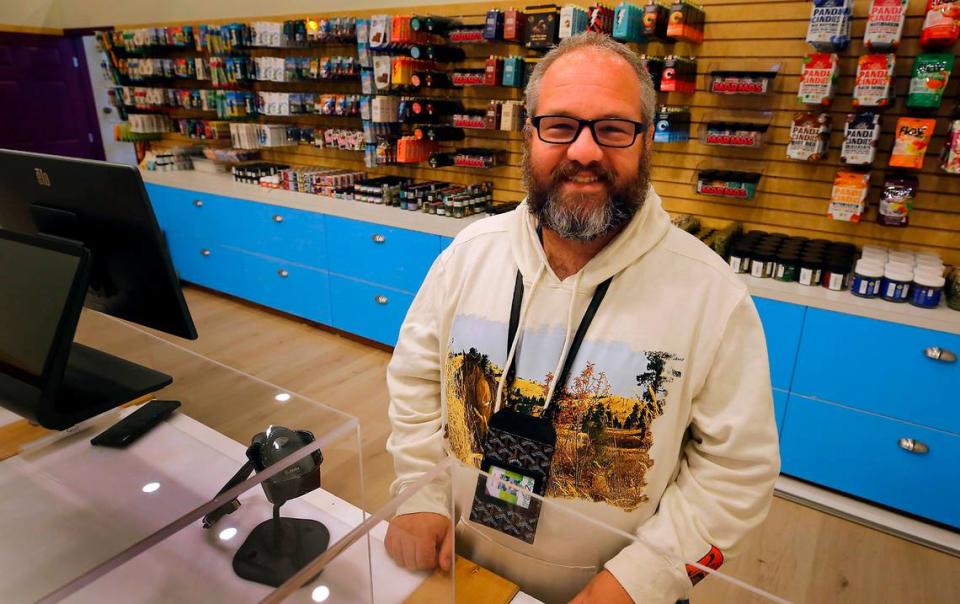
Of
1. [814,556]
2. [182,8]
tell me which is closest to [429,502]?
[814,556]

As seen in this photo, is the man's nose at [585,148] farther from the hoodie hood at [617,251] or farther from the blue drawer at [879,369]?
the blue drawer at [879,369]

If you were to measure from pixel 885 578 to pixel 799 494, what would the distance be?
46cm

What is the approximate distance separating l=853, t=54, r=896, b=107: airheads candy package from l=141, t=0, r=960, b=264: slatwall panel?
202 millimetres

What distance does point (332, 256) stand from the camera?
4164mm

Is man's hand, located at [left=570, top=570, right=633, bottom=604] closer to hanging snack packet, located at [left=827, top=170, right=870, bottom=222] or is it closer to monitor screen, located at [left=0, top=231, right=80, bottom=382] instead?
monitor screen, located at [left=0, top=231, right=80, bottom=382]

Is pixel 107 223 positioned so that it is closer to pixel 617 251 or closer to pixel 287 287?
pixel 617 251

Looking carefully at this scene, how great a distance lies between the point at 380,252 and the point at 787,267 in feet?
7.76

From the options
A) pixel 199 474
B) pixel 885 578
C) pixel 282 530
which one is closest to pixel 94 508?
pixel 199 474

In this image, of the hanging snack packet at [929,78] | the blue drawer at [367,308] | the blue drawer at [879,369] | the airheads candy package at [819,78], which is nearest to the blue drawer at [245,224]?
the blue drawer at [367,308]

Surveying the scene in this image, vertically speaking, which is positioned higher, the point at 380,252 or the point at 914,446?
the point at 380,252

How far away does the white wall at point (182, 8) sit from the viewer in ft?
13.9

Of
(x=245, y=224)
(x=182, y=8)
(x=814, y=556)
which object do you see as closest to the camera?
(x=814, y=556)

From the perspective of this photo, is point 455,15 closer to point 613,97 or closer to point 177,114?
point 613,97

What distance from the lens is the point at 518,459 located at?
1.24 m
